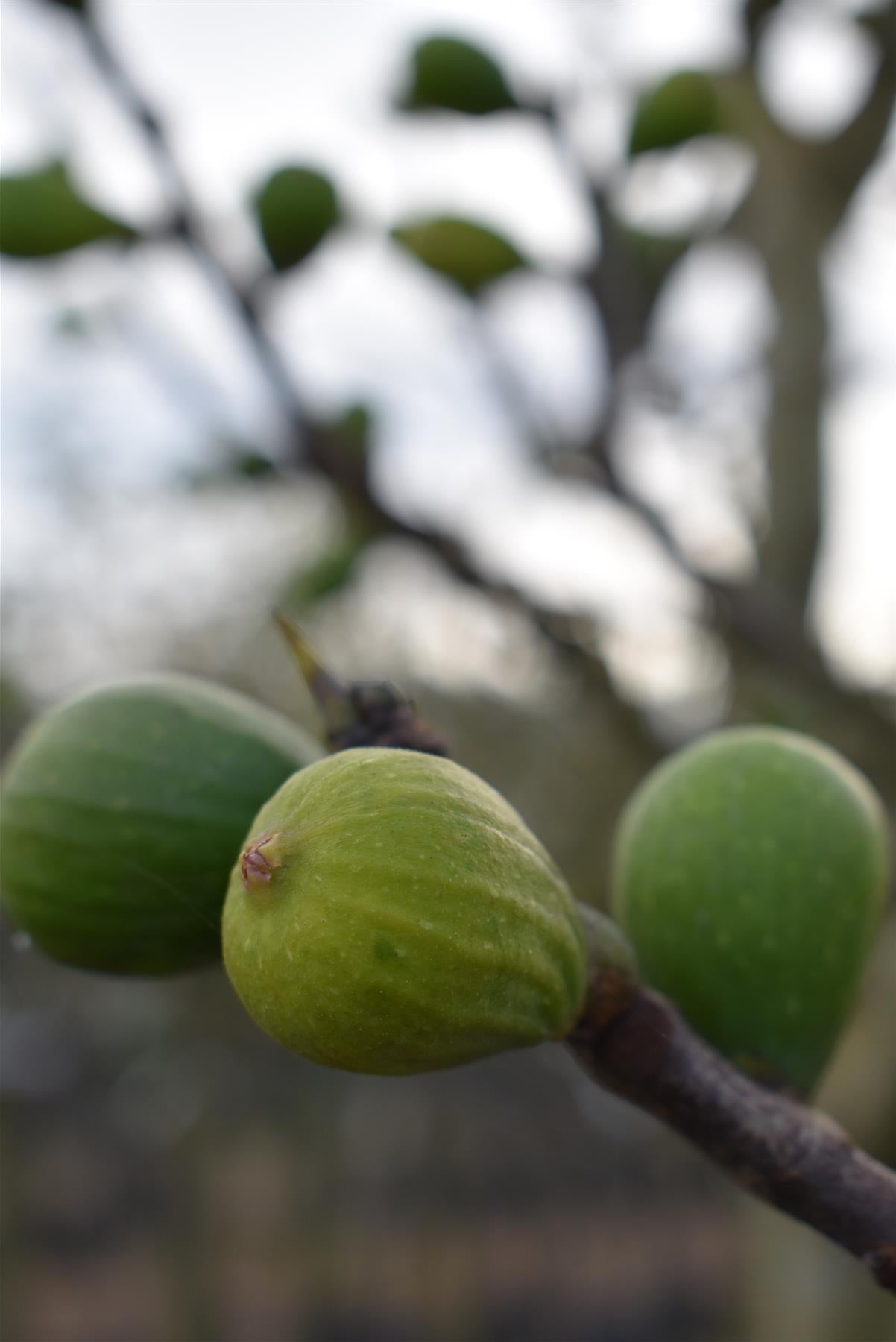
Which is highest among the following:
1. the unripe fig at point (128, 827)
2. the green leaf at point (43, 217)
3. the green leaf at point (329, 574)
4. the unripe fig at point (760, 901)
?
the green leaf at point (43, 217)

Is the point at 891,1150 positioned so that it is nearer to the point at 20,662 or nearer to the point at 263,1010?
the point at 263,1010

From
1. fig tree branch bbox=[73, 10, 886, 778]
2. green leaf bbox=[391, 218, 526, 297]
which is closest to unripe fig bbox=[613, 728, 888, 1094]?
fig tree branch bbox=[73, 10, 886, 778]

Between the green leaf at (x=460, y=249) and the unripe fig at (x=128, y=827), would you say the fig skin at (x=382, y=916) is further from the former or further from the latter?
the green leaf at (x=460, y=249)

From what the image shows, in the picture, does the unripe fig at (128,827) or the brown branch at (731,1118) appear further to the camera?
the unripe fig at (128,827)

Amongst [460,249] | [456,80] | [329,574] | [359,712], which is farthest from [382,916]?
[329,574]

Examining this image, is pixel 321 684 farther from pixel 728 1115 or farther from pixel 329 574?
pixel 329 574

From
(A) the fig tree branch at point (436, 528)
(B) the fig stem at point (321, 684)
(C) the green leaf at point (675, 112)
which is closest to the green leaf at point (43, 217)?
(A) the fig tree branch at point (436, 528)
